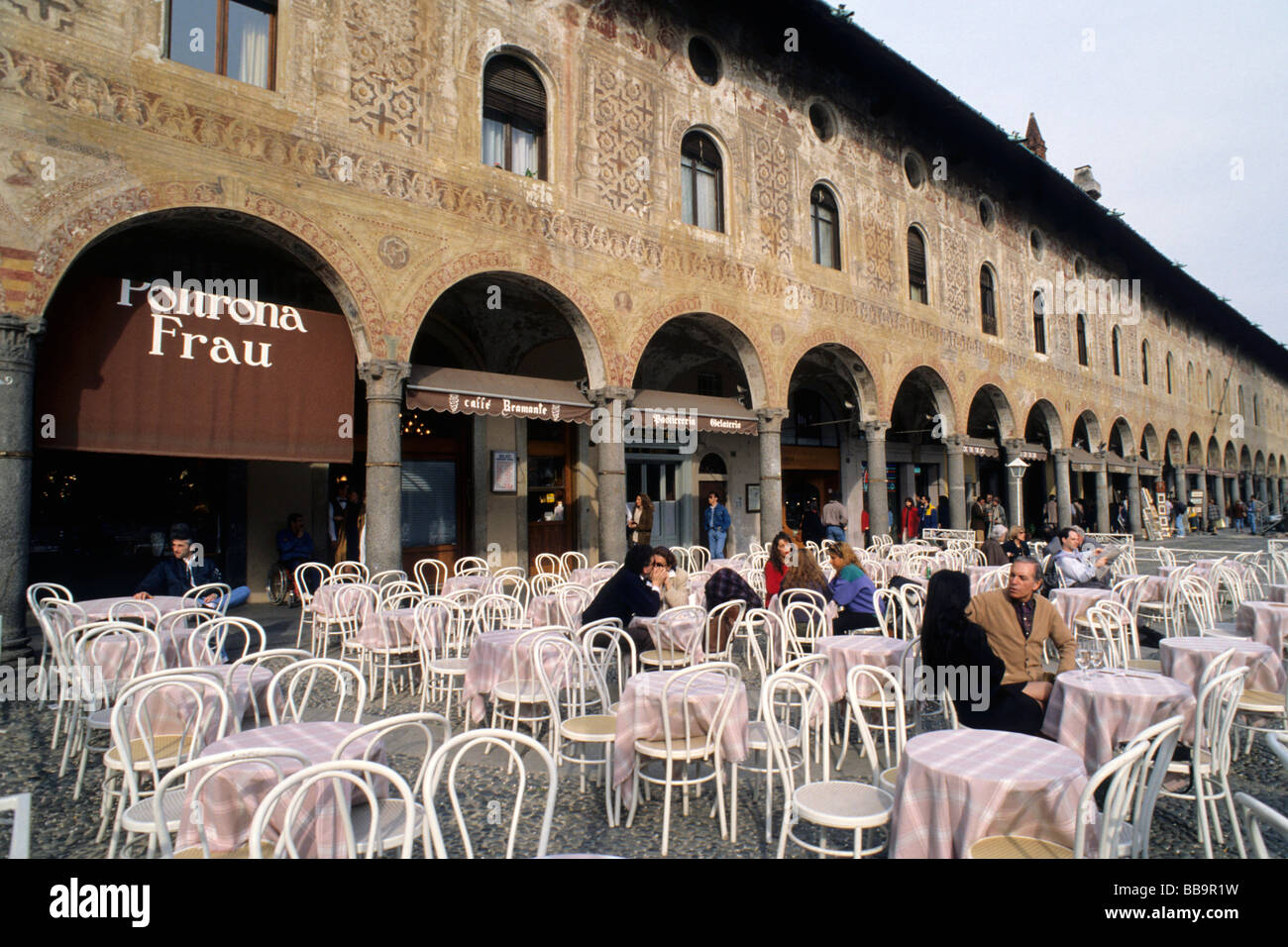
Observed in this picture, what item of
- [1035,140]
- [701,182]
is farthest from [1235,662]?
[1035,140]

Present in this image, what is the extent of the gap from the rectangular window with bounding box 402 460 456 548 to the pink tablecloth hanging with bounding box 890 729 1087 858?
10147 mm

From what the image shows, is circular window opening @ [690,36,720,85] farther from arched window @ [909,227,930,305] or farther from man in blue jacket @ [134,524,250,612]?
man in blue jacket @ [134,524,250,612]

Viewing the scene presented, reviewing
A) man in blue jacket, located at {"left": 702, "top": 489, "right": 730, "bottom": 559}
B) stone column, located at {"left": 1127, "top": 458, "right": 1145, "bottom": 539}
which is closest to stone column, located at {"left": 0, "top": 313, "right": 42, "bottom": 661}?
man in blue jacket, located at {"left": 702, "top": 489, "right": 730, "bottom": 559}

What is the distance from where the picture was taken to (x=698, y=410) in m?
11.7

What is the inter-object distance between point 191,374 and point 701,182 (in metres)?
8.33

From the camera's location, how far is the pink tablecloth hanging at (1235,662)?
4230mm

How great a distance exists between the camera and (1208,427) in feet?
105

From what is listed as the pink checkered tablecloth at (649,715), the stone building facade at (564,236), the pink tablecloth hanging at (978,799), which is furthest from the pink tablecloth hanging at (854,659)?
the stone building facade at (564,236)

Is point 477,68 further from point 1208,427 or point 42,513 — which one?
point 1208,427

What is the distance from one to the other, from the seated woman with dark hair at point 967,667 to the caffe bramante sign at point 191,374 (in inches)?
289

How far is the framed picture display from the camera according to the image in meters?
12.4

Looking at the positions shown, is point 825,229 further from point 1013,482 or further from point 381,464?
point 381,464

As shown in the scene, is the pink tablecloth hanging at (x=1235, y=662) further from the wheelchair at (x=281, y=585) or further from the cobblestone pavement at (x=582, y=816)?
the wheelchair at (x=281, y=585)
